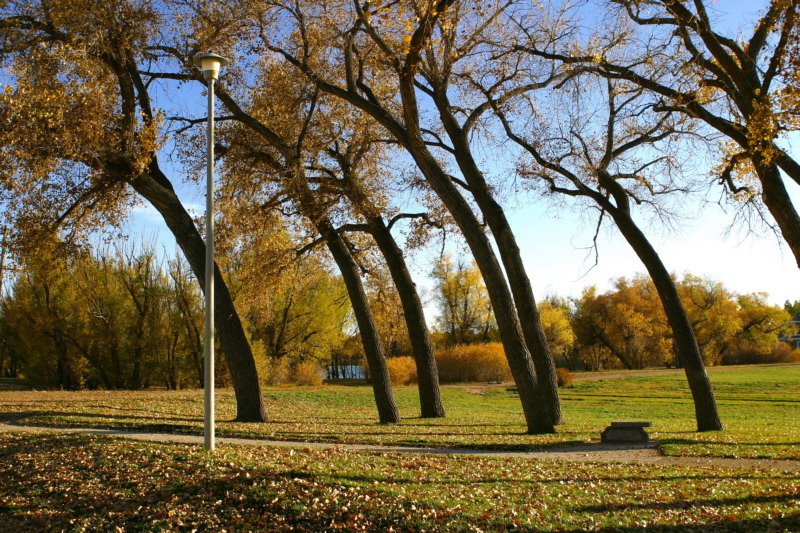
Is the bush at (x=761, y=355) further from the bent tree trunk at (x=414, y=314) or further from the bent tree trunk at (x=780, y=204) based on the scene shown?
the bent tree trunk at (x=780, y=204)

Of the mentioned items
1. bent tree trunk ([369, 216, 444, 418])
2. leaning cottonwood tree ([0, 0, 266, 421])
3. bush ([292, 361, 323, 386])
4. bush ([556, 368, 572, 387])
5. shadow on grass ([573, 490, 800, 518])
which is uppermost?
leaning cottonwood tree ([0, 0, 266, 421])

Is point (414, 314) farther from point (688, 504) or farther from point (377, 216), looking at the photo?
point (688, 504)

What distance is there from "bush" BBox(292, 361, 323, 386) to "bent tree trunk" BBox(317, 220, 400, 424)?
78.8 feet

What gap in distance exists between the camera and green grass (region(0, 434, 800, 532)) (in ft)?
22.2

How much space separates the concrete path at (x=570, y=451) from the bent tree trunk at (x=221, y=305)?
11.1ft

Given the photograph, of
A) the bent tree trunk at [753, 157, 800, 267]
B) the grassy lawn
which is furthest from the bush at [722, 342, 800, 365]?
the bent tree trunk at [753, 157, 800, 267]

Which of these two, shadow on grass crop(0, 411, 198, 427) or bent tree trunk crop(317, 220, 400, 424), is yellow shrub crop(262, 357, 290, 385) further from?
shadow on grass crop(0, 411, 198, 427)

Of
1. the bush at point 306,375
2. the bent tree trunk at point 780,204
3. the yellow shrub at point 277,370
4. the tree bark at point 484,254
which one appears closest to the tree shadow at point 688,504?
the bent tree trunk at point 780,204

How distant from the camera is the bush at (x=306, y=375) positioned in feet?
138

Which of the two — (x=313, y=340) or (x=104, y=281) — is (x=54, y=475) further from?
(x=313, y=340)

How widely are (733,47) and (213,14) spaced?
11.3 m

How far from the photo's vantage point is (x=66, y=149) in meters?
13.5

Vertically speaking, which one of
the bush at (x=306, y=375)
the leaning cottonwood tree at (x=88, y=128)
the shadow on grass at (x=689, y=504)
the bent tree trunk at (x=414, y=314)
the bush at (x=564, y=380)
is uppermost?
the leaning cottonwood tree at (x=88, y=128)

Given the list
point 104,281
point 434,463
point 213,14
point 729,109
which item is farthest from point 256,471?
point 104,281
